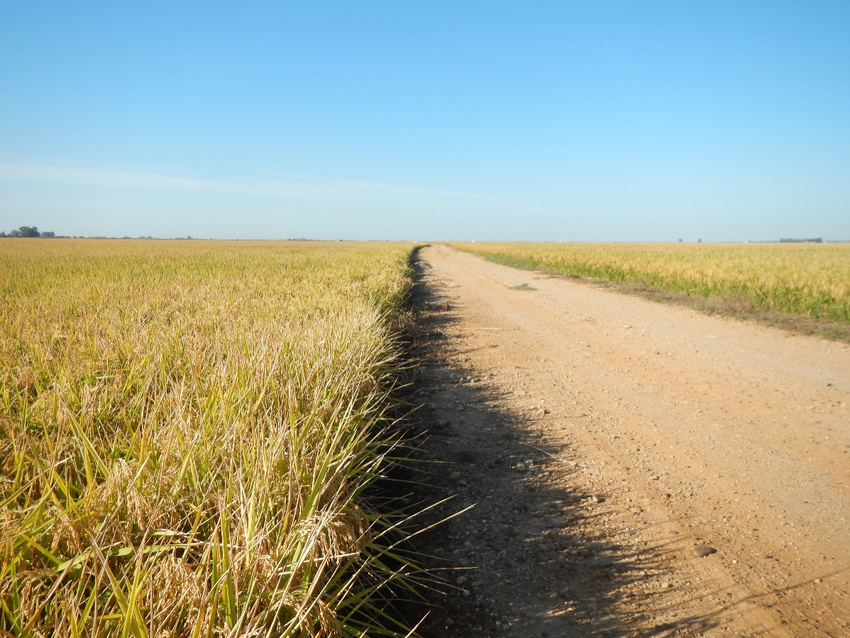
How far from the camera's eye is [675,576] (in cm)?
238

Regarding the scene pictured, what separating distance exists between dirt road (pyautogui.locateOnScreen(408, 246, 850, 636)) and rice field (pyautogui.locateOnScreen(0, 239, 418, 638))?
0.64 m

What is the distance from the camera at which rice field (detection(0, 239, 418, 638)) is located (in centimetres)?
127

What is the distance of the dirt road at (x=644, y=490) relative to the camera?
7.20ft

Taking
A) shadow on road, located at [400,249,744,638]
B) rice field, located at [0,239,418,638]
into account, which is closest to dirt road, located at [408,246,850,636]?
shadow on road, located at [400,249,744,638]

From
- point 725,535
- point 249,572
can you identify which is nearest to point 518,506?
point 725,535

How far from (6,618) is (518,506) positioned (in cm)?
247

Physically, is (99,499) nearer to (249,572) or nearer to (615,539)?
(249,572)

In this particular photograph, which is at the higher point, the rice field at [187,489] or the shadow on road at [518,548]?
the rice field at [187,489]

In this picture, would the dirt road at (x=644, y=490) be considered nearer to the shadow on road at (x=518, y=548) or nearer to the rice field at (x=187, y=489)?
the shadow on road at (x=518, y=548)

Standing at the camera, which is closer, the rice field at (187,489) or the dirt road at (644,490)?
the rice field at (187,489)

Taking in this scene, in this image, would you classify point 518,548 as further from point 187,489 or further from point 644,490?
point 187,489

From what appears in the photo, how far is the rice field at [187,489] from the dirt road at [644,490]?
2.09 feet

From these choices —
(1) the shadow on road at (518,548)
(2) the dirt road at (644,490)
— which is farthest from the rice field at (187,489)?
(2) the dirt road at (644,490)

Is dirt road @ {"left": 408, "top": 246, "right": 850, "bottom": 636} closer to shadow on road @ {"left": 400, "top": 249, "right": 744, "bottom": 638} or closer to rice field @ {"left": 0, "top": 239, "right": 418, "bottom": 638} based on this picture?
shadow on road @ {"left": 400, "top": 249, "right": 744, "bottom": 638}
